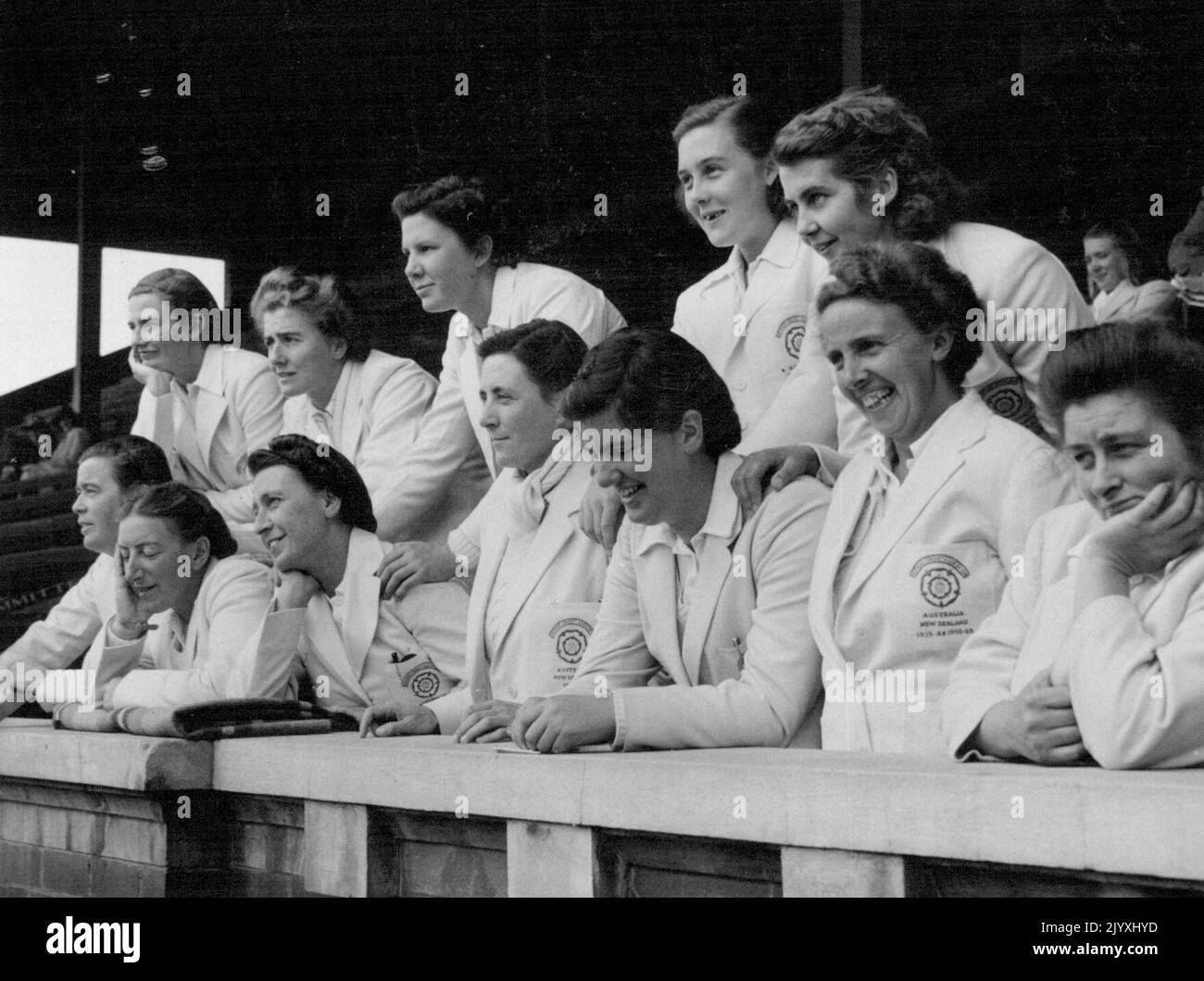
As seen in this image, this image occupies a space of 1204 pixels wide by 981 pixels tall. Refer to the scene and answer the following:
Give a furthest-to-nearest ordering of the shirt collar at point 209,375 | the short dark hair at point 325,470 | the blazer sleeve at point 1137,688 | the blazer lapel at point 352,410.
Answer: the shirt collar at point 209,375
the blazer lapel at point 352,410
the short dark hair at point 325,470
the blazer sleeve at point 1137,688

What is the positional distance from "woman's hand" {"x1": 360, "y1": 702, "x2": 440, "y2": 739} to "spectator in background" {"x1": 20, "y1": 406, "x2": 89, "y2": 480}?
2298mm

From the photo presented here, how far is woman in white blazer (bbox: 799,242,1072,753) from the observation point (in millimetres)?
2926

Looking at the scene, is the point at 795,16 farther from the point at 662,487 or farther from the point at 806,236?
the point at 662,487

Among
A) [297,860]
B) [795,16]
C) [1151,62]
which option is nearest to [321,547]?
[297,860]

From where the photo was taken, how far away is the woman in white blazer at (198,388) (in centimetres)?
552

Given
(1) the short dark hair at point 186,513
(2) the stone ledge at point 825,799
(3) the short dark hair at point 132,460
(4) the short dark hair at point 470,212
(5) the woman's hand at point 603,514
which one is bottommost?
(2) the stone ledge at point 825,799

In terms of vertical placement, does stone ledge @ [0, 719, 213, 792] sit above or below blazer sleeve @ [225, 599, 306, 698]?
below

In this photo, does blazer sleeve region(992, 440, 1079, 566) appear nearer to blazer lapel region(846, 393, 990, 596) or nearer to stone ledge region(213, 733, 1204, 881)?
blazer lapel region(846, 393, 990, 596)

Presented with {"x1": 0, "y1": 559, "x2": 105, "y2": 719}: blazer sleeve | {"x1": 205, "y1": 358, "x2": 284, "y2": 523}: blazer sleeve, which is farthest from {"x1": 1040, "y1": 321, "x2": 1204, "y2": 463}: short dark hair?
{"x1": 0, "y1": 559, "x2": 105, "y2": 719}: blazer sleeve

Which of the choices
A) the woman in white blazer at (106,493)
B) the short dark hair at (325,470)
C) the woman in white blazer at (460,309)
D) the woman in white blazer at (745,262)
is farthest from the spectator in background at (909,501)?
the woman in white blazer at (106,493)

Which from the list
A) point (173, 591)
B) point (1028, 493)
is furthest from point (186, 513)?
point (1028, 493)

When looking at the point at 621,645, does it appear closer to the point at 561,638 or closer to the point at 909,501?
the point at 561,638

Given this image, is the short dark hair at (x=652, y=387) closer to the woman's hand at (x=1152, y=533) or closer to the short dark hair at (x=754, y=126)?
the short dark hair at (x=754, y=126)

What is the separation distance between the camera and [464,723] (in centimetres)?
346
